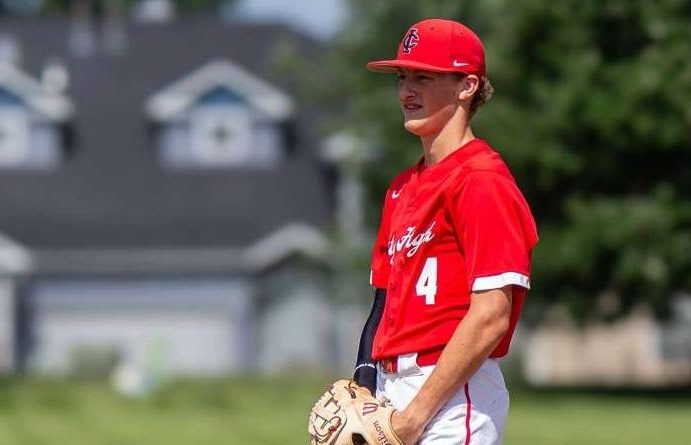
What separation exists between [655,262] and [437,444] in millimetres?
23312

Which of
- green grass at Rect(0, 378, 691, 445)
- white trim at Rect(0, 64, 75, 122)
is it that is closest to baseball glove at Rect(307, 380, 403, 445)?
green grass at Rect(0, 378, 691, 445)

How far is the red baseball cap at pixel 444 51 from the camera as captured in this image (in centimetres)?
473

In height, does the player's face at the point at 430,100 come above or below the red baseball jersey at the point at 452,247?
above

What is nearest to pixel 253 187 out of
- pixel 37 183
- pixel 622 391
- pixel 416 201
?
pixel 37 183

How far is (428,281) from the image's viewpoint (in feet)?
15.5

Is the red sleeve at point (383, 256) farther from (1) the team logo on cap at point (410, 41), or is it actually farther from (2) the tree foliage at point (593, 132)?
(2) the tree foliage at point (593, 132)

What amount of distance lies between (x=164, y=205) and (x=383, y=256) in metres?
39.0

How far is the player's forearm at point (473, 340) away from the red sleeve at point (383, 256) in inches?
21.4

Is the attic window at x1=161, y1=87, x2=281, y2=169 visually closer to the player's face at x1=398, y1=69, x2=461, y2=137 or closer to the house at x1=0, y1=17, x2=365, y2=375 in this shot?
the house at x1=0, y1=17, x2=365, y2=375

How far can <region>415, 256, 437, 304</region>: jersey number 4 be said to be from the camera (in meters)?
4.72

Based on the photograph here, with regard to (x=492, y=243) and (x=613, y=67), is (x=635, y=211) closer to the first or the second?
(x=613, y=67)

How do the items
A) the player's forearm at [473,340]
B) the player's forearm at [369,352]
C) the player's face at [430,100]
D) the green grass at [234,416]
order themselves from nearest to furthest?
the player's forearm at [473,340] < the player's face at [430,100] < the player's forearm at [369,352] < the green grass at [234,416]

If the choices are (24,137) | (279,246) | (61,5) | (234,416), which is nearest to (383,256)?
(234,416)

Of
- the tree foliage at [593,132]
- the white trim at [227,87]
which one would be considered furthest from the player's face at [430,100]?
the white trim at [227,87]
